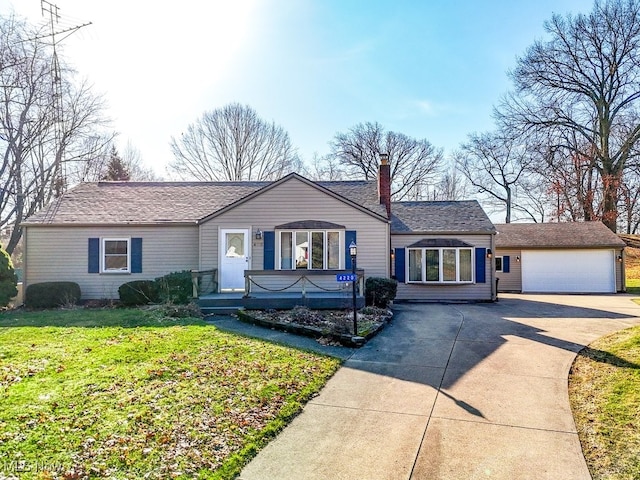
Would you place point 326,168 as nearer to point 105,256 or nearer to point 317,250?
point 317,250

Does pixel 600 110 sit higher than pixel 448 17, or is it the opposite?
pixel 600 110

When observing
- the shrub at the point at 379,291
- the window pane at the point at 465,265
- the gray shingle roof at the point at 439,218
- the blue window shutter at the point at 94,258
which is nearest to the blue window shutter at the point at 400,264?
the gray shingle roof at the point at 439,218

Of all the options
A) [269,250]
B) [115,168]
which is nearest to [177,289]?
[269,250]

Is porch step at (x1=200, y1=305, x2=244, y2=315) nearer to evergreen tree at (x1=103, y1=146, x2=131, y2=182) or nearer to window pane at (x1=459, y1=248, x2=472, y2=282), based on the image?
window pane at (x1=459, y1=248, x2=472, y2=282)

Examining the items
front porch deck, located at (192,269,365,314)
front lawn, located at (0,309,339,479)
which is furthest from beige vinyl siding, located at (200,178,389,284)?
front lawn, located at (0,309,339,479)

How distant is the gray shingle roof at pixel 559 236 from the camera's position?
1938 centimetres

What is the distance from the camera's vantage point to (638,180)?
2745 cm

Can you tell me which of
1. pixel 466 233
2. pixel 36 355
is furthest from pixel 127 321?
pixel 466 233

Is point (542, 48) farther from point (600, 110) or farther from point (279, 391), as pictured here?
point (279, 391)

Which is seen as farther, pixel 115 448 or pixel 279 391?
pixel 279 391

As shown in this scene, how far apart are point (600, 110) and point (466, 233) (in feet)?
65.5

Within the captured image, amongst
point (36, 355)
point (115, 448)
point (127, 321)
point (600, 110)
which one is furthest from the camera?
point (600, 110)

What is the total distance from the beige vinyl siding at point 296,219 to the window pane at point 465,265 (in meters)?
3.62

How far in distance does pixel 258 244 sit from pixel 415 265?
636 cm
